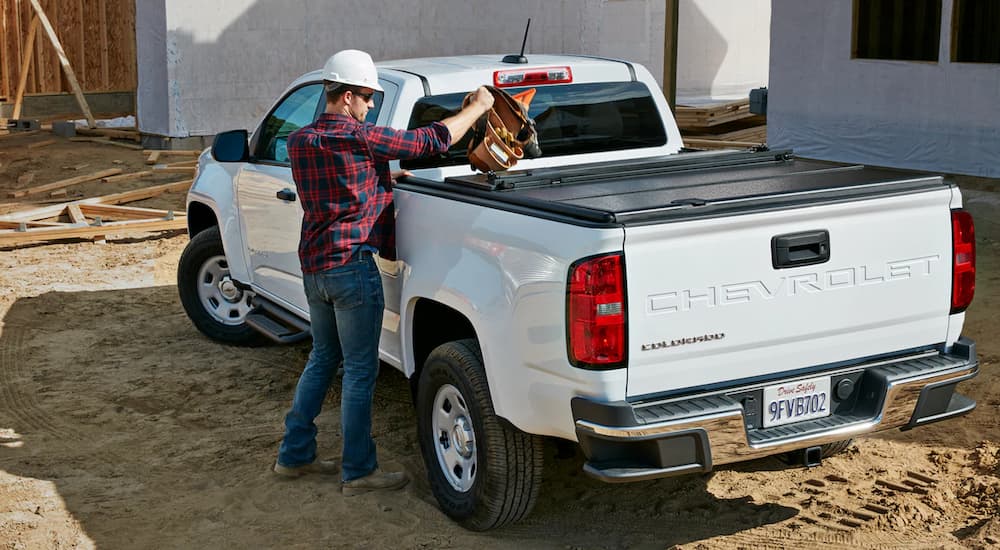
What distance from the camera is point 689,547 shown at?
4.97 metres

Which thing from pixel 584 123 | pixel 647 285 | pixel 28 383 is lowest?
pixel 28 383

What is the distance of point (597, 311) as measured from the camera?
4.26 m

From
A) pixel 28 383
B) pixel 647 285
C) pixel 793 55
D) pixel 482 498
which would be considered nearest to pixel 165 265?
pixel 28 383

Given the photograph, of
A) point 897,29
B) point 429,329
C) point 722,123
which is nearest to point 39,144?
point 722,123

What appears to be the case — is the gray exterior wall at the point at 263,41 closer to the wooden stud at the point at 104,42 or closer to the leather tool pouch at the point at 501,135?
the wooden stud at the point at 104,42

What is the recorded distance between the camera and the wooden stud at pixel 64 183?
46.8ft

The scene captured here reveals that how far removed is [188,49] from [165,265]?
23.3 feet

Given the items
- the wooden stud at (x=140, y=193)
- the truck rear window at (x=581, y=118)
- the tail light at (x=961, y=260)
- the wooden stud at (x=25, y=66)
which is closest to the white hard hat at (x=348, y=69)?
the truck rear window at (x=581, y=118)

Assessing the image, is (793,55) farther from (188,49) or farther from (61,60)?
(61,60)

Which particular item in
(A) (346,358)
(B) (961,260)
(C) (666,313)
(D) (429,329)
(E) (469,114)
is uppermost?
(E) (469,114)

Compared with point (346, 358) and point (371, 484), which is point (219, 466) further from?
point (346, 358)

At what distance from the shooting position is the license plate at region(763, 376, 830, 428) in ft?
15.0

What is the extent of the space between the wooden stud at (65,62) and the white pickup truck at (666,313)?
1340 centimetres

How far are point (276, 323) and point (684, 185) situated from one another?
3.11 meters
